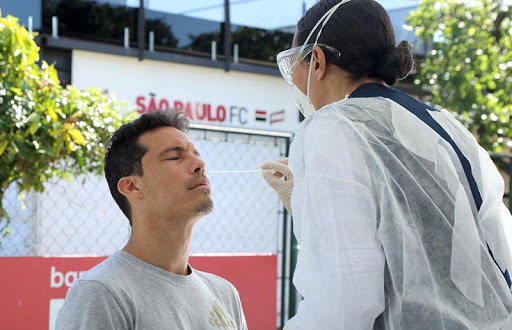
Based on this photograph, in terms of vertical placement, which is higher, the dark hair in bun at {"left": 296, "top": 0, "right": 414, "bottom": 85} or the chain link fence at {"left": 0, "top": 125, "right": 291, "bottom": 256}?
the dark hair in bun at {"left": 296, "top": 0, "right": 414, "bottom": 85}

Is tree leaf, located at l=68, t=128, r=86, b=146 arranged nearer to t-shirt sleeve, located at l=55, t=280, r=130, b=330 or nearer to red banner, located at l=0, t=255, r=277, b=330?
red banner, located at l=0, t=255, r=277, b=330

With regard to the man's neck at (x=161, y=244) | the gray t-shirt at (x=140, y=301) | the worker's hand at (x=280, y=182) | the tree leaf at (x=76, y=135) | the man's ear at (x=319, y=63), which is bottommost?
the gray t-shirt at (x=140, y=301)

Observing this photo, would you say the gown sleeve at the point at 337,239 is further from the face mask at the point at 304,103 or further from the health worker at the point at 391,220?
the face mask at the point at 304,103

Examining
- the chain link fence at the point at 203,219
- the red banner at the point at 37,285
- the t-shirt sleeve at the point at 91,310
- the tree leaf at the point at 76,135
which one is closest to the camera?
the t-shirt sleeve at the point at 91,310

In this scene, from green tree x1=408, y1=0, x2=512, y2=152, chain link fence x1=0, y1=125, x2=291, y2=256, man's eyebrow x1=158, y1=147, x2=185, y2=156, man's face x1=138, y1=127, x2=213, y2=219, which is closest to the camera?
man's face x1=138, y1=127, x2=213, y2=219

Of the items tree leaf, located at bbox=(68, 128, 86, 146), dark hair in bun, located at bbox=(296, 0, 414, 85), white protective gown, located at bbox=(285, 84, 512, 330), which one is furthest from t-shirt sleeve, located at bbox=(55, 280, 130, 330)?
tree leaf, located at bbox=(68, 128, 86, 146)

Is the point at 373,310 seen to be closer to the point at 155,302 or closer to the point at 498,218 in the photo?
the point at 498,218

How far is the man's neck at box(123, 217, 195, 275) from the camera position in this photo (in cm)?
239

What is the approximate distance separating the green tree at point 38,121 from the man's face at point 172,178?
5.08ft

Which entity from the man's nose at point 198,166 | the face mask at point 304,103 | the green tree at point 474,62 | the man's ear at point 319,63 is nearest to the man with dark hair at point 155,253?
the man's nose at point 198,166

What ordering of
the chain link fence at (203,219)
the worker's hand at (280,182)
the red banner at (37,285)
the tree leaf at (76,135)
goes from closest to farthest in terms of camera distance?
the worker's hand at (280,182), the red banner at (37,285), the tree leaf at (76,135), the chain link fence at (203,219)

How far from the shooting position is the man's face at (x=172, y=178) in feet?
8.05

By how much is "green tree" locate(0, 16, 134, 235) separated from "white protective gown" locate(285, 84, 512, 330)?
246 cm

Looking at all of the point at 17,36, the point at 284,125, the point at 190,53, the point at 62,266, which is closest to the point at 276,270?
the point at 62,266
